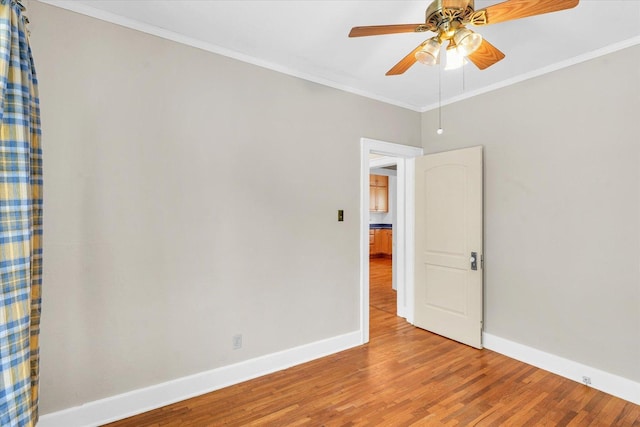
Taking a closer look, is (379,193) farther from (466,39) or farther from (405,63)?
(466,39)

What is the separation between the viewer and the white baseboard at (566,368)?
2.38 m

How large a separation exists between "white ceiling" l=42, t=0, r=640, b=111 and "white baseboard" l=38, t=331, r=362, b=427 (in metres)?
2.59

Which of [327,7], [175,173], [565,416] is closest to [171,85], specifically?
[175,173]

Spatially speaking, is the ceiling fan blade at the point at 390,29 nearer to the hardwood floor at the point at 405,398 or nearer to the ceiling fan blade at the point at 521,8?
the ceiling fan blade at the point at 521,8

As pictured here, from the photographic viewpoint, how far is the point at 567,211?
2.71 m

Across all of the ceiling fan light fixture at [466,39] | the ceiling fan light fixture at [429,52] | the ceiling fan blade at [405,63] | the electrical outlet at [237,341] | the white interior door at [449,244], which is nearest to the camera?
the ceiling fan light fixture at [466,39]

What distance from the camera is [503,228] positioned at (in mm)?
3178

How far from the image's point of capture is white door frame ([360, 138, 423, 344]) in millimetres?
3357

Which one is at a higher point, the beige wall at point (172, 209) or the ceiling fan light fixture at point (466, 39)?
the ceiling fan light fixture at point (466, 39)

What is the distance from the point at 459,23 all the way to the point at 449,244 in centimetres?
241

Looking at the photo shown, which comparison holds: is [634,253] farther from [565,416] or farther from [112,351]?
[112,351]

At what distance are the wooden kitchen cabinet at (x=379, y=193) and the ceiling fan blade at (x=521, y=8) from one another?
774 centimetres

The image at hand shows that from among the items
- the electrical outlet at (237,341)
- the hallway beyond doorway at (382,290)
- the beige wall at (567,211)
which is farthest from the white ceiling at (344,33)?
the hallway beyond doorway at (382,290)

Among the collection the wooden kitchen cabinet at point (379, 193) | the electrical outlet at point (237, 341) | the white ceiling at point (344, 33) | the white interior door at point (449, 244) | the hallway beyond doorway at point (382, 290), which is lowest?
the hallway beyond doorway at point (382, 290)
